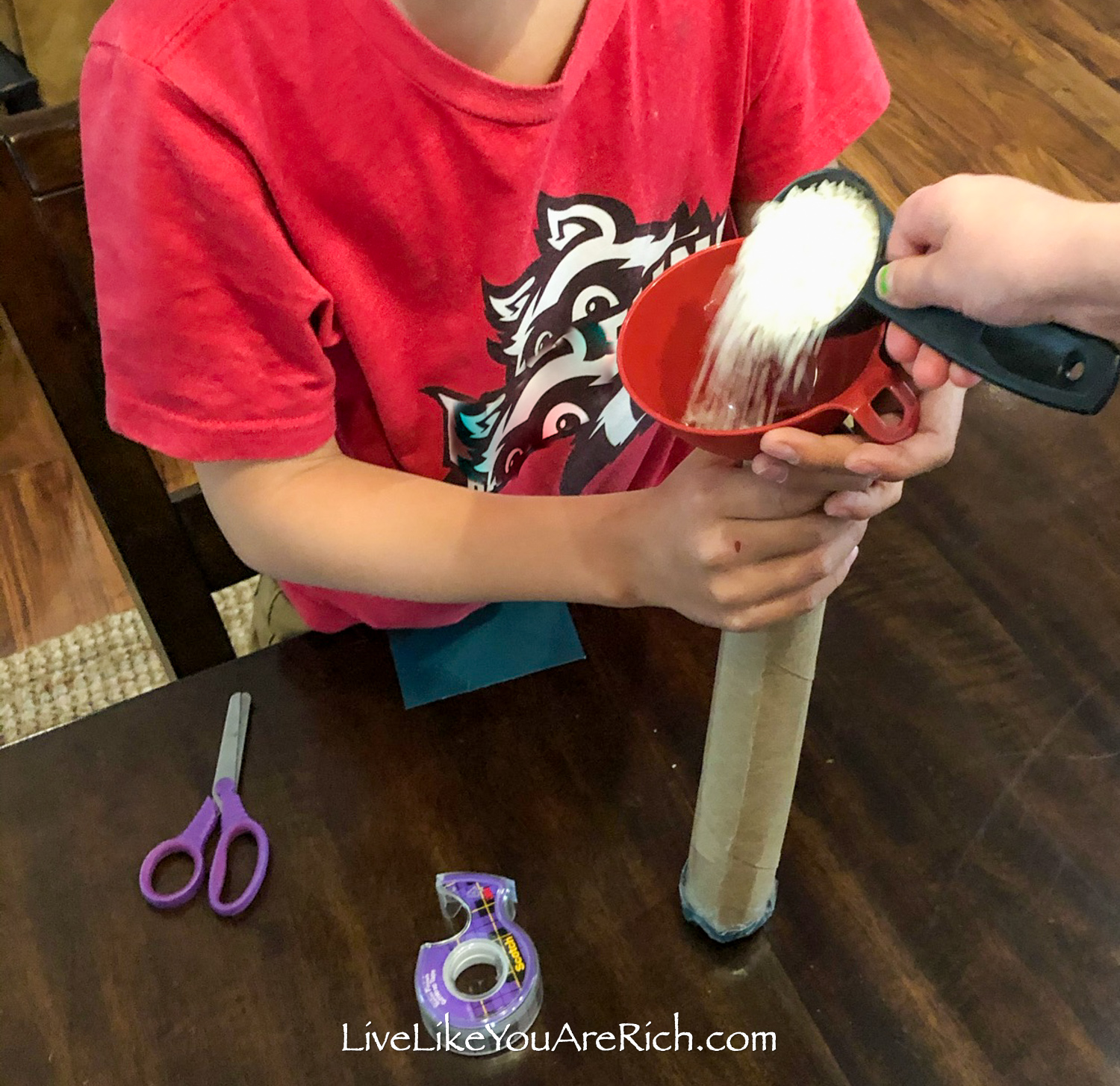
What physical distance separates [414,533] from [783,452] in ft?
0.80

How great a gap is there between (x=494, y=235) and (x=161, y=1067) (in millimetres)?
405

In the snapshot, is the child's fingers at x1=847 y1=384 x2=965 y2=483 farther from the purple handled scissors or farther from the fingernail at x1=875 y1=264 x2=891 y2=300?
the purple handled scissors

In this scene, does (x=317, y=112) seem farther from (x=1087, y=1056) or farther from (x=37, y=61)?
(x=37, y=61)

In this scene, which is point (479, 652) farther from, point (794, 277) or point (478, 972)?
point (794, 277)

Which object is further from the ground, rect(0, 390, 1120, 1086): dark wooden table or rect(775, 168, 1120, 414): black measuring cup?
rect(775, 168, 1120, 414): black measuring cup

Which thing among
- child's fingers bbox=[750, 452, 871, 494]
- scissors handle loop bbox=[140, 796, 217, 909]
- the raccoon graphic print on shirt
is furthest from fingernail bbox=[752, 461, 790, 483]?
scissors handle loop bbox=[140, 796, 217, 909]

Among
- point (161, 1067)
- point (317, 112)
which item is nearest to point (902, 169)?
point (317, 112)

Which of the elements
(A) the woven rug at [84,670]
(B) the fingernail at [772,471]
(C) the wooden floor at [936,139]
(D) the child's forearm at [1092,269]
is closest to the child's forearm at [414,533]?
(B) the fingernail at [772,471]

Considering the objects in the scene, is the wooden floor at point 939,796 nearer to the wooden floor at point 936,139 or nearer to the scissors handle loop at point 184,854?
the scissors handle loop at point 184,854

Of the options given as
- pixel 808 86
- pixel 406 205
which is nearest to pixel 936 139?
pixel 808 86

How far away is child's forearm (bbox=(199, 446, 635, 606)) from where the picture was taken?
512 mm

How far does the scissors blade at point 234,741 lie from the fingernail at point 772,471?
311 mm

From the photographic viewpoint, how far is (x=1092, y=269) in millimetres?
273

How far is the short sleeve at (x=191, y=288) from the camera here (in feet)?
1.36
